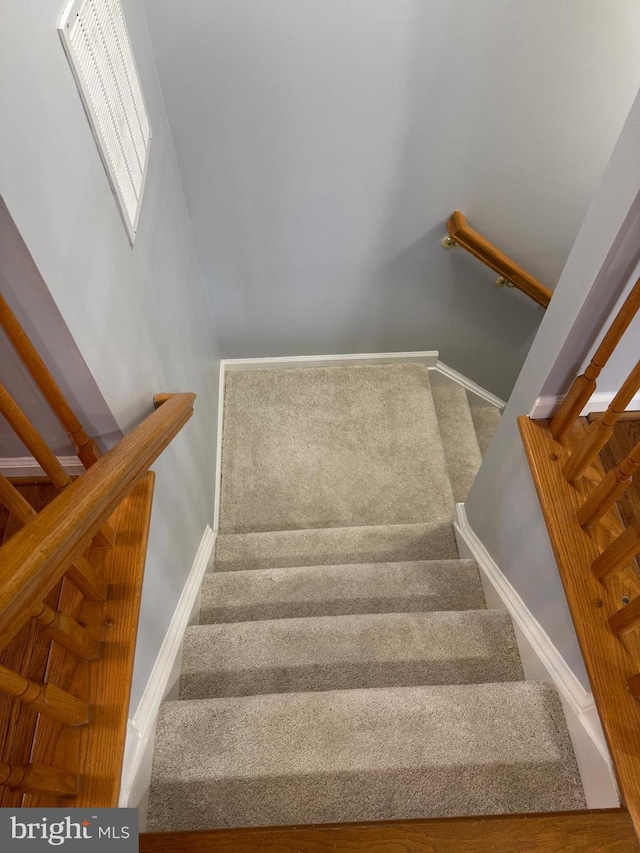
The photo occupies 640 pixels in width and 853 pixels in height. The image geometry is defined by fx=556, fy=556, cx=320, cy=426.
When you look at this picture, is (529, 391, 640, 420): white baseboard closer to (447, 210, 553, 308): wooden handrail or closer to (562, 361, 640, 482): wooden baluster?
(562, 361, 640, 482): wooden baluster

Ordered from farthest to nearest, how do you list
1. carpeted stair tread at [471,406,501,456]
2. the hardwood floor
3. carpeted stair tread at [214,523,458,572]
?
carpeted stair tread at [471,406,501,456] < carpeted stair tread at [214,523,458,572] < the hardwood floor

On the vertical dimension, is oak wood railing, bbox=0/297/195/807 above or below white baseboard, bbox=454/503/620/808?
above

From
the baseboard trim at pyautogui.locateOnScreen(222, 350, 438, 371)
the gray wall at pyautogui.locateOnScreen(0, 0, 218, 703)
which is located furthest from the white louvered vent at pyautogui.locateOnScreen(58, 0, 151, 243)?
the baseboard trim at pyautogui.locateOnScreen(222, 350, 438, 371)

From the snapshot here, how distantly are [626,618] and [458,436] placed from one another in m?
2.13

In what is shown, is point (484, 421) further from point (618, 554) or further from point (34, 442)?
point (34, 442)

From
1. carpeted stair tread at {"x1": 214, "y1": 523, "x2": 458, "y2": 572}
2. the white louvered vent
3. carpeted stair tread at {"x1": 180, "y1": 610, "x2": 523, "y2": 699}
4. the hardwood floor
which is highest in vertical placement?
the white louvered vent

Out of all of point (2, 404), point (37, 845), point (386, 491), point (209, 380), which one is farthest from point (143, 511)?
point (386, 491)

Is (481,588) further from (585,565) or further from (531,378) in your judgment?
(531,378)

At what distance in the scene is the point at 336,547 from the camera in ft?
7.77

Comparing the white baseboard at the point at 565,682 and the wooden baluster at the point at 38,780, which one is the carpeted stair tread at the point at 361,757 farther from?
the wooden baluster at the point at 38,780

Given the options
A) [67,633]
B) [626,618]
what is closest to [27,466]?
[67,633]

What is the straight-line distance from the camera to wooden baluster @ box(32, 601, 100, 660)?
934 millimetres

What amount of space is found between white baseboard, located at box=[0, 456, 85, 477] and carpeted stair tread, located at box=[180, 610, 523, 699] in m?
0.65

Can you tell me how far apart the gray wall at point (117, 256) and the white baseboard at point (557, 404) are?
3.42ft
